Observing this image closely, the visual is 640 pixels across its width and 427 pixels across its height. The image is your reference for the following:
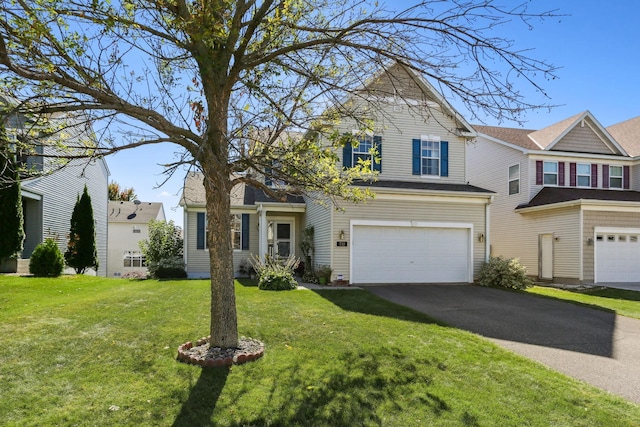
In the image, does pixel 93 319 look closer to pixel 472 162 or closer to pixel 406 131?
pixel 406 131

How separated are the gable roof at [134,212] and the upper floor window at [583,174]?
2693 cm

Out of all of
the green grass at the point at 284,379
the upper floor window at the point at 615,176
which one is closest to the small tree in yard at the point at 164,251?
the green grass at the point at 284,379

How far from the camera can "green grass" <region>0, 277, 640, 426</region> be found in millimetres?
4250

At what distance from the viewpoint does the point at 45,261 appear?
1473 cm

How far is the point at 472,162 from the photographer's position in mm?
23797

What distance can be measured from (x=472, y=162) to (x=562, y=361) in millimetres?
18786

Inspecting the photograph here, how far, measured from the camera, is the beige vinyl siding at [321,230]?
48.4 feet

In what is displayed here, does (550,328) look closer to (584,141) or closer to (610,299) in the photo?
(610,299)

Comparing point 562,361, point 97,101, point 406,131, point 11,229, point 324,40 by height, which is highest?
point 406,131

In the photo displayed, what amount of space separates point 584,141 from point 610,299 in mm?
10048

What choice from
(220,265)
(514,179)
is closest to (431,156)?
(514,179)

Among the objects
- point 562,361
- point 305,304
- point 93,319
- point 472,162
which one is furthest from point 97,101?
point 472,162

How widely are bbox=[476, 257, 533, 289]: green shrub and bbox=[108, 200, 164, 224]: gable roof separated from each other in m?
24.5

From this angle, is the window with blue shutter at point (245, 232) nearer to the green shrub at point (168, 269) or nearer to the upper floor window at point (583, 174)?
the green shrub at point (168, 269)
